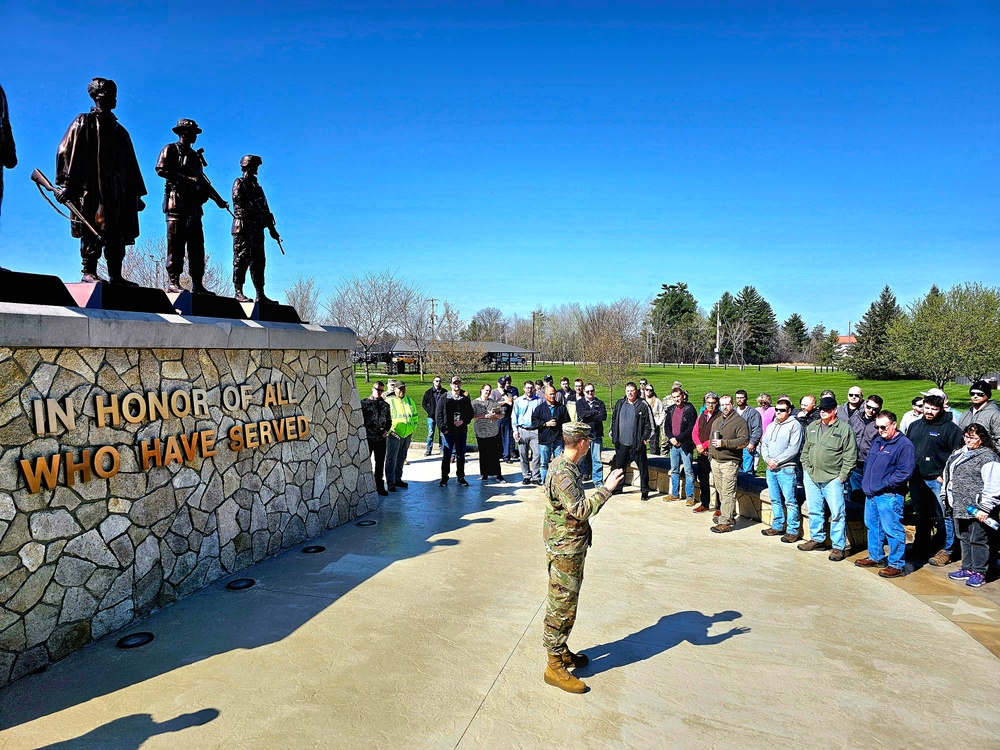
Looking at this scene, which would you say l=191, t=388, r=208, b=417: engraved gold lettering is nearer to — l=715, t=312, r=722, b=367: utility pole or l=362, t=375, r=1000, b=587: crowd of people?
l=362, t=375, r=1000, b=587: crowd of people

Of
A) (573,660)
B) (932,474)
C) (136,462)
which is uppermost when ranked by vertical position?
(136,462)

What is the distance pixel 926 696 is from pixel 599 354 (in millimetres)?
23459

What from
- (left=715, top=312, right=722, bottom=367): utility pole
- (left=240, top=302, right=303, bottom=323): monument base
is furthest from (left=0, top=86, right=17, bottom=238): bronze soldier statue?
(left=715, top=312, right=722, bottom=367): utility pole

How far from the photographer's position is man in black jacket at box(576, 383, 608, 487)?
10.3 meters

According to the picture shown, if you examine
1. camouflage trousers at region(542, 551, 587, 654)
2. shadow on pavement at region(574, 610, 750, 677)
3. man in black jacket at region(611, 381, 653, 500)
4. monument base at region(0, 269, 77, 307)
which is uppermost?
monument base at region(0, 269, 77, 307)

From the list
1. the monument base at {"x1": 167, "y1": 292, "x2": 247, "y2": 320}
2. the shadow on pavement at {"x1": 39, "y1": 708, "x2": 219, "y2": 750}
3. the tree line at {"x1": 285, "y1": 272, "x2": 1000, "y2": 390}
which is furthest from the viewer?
the tree line at {"x1": 285, "y1": 272, "x2": 1000, "y2": 390}

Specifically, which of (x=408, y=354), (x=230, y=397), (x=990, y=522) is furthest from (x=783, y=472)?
(x=408, y=354)

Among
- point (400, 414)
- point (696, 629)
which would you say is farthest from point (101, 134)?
point (696, 629)

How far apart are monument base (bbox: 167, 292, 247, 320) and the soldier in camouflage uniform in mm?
4292

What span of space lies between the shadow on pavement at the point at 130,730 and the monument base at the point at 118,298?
3.18 metres

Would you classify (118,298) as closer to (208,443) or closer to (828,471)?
(208,443)

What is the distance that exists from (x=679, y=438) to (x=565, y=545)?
5.42 m

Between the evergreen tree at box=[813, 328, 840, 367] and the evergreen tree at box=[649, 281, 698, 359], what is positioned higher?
the evergreen tree at box=[649, 281, 698, 359]

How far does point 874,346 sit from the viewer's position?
142 feet
